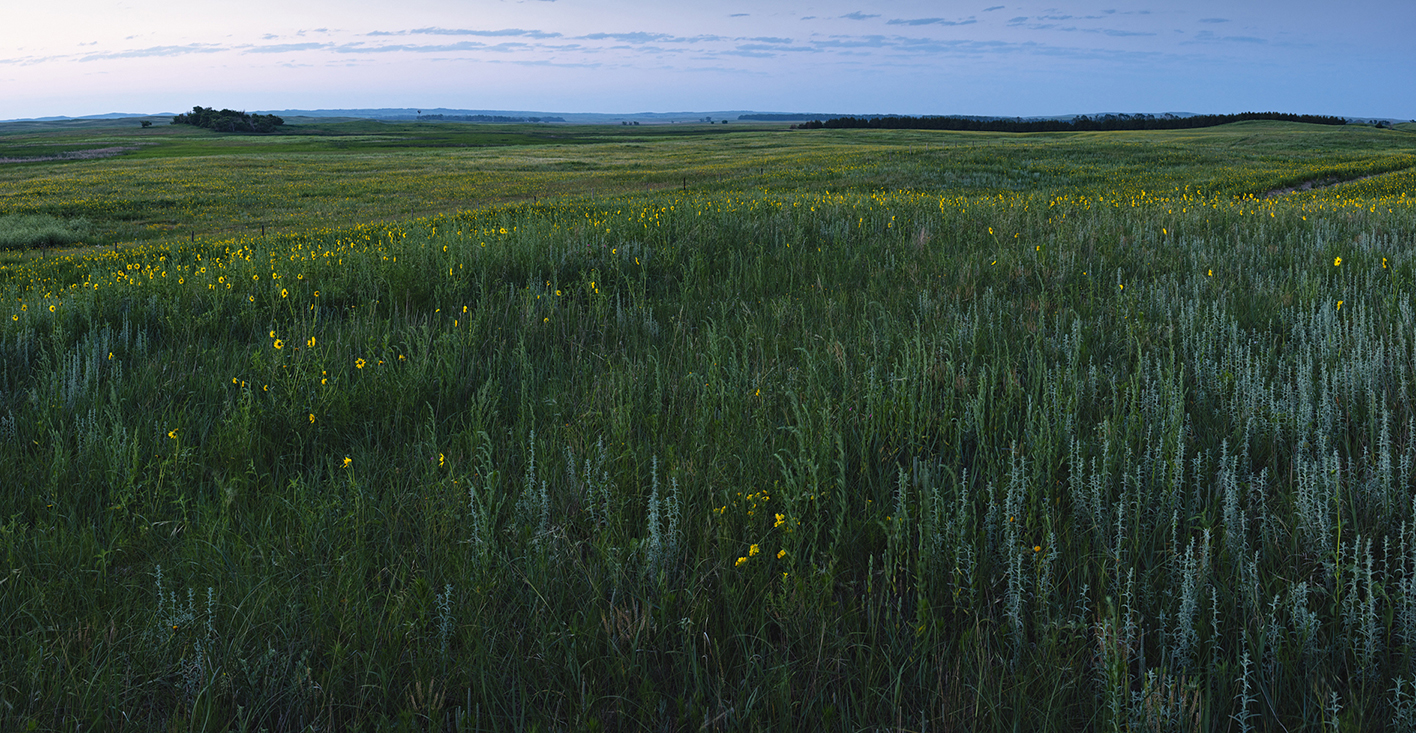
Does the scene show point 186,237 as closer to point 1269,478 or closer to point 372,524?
point 372,524

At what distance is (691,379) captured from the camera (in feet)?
12.3

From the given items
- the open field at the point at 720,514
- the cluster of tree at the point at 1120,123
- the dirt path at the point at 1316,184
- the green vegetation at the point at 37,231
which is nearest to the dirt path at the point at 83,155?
the green vegetation at the point at 37,231

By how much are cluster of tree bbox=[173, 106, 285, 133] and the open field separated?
4913 inches

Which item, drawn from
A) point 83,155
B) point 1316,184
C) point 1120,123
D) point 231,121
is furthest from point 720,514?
point 231,121

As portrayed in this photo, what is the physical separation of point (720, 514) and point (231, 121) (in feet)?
433

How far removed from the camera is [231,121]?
108562 millimetres

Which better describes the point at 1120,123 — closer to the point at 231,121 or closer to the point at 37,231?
the point at 37,231

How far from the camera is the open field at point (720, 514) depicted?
5.73ft

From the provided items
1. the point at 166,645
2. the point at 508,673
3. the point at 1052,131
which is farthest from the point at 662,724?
the point at 1052,131

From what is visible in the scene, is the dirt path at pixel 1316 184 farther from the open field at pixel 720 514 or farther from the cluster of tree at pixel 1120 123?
the cluster of tree at pixel 1120 123

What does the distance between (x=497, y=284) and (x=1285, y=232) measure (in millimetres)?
7833

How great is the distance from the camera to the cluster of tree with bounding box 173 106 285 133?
108 metres

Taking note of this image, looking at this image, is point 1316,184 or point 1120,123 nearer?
point 1316,184

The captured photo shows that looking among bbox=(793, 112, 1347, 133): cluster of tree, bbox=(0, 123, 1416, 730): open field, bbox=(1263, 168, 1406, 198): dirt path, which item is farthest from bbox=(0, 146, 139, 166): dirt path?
bbox=(793, 112, 1347, 133): cluster of tree
